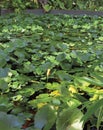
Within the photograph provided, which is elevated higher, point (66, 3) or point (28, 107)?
point (28, 107)

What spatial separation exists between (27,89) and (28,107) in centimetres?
12

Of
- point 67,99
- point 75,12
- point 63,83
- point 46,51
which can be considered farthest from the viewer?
point 75,12

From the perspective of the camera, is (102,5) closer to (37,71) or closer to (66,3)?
(66,3)

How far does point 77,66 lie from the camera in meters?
1.63

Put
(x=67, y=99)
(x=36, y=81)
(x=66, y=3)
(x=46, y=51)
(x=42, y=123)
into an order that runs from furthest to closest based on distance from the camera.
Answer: (x=66, y=3) → (x=46, y=51) → (x=36, y=81) → (x=67, y=99) → (x=42, y=123)

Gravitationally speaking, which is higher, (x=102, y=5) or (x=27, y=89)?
(x=27, y=89)

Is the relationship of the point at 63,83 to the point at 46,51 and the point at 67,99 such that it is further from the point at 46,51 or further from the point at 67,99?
the point at 46,51

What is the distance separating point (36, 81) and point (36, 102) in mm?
266

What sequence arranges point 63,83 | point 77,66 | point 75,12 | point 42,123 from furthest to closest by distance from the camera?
1. point 75,12
2. point 77,66
3. point 63,83
4. point 42,123

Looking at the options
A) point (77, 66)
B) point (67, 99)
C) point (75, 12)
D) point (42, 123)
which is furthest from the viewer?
point (75, 12)

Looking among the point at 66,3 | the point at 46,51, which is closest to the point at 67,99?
the point at 46,51

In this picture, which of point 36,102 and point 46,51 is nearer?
point 36,102

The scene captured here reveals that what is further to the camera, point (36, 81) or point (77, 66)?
point (77, 66)

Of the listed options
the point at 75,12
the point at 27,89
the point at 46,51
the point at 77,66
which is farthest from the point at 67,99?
the point at 75,12
